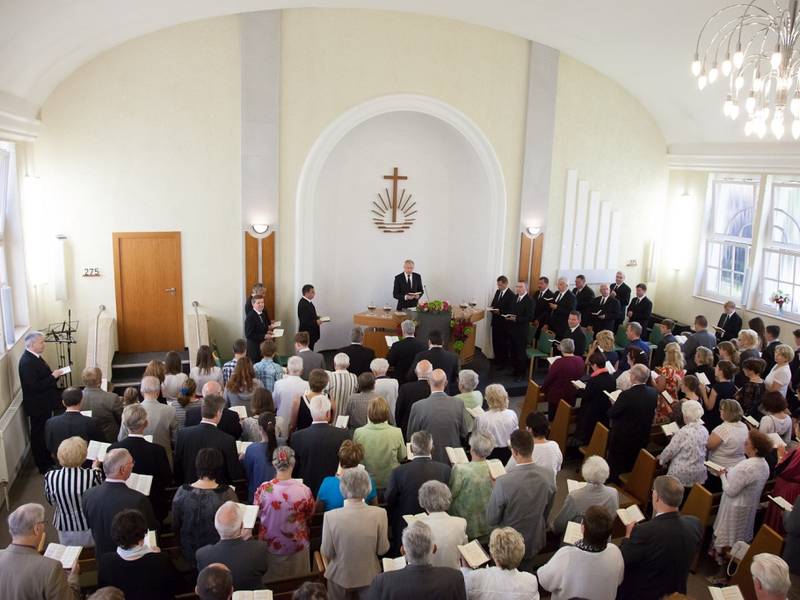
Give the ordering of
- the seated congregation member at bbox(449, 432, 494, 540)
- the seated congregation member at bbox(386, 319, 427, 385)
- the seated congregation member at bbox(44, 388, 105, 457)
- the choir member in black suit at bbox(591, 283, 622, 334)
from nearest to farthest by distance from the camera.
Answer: the seated congregation member at bbox(449, 432, 494, 540) < the seated congregation member at bbox(44, 388, 105, 457) < the seated congregation member at bbox(386, 319, 427, 385) < the choir member in black suit at bbox(591, 283, 622, 334)

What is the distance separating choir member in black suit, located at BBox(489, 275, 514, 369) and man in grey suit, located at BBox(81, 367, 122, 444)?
636cm

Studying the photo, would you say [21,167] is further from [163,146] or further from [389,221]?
[389,221]

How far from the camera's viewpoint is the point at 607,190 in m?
12.0

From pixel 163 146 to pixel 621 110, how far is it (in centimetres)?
779

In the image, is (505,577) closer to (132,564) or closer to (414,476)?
(414,476)

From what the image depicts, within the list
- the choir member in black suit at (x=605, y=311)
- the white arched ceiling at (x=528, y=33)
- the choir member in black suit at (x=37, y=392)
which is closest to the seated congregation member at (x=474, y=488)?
the choir member in black suit at (x=37, y=392)

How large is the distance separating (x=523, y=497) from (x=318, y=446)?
1.64 m

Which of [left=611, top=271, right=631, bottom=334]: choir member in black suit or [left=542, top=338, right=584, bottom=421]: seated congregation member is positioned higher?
[left=611, top=271, right=631, bottom=334]: choir member in black suit

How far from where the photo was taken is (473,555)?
393 centimetres

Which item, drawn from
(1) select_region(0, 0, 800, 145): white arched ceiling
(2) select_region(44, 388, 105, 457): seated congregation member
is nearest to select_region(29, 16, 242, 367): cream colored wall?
(1) select_region(0, 0, 800, 145): white arched ceiling

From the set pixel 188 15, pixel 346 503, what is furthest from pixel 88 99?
pixel 346 503

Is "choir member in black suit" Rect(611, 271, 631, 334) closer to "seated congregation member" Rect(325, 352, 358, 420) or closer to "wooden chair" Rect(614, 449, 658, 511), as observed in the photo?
"wooden chair" Rect(614, 449, 658, 511)

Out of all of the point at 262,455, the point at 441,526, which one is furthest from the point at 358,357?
the point at 441,526

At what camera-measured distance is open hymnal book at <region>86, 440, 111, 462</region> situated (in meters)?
5.06
